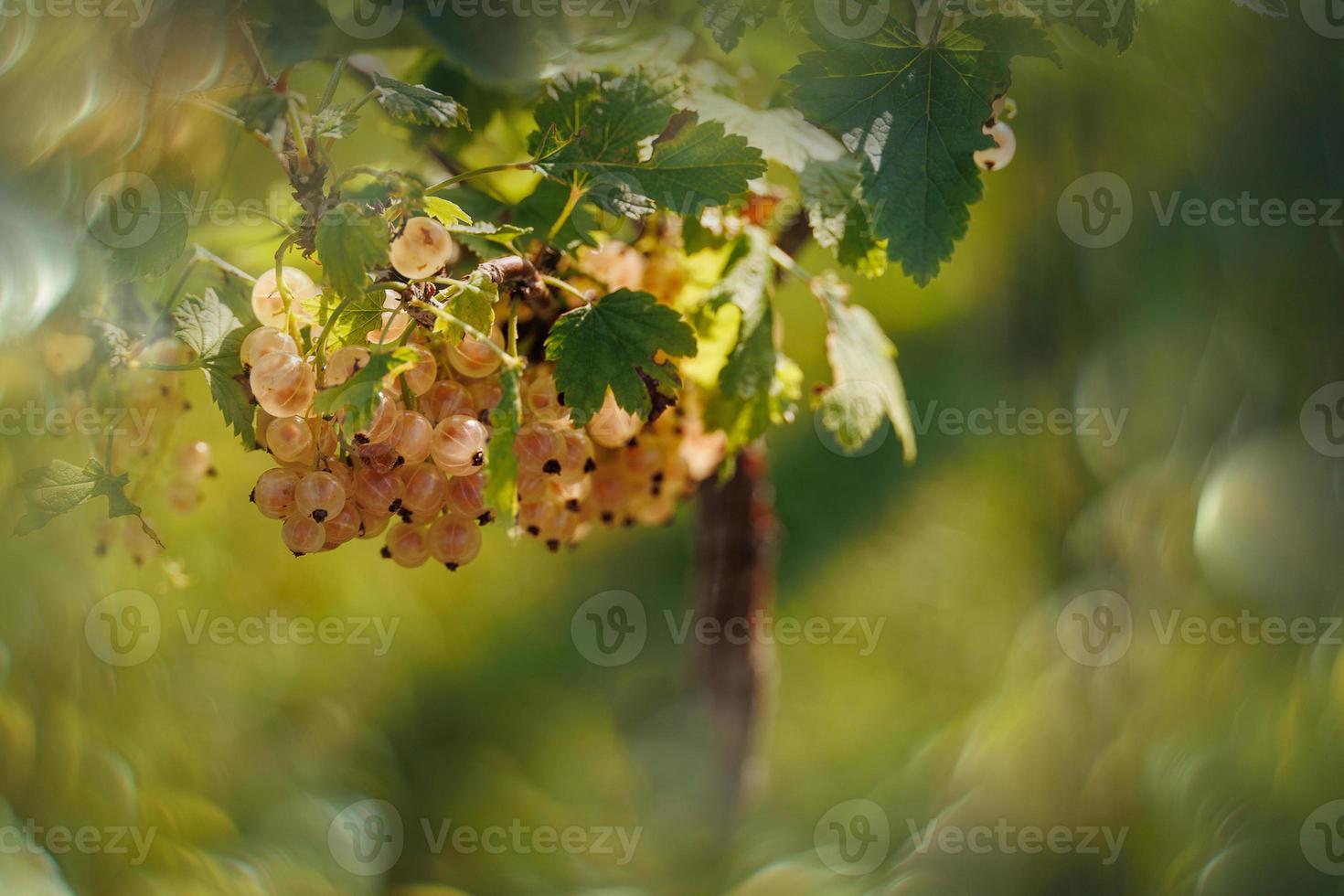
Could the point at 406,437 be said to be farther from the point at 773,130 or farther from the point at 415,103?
the point at 773,130

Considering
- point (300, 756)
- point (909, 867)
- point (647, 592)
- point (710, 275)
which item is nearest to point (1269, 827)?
point (909, 867)

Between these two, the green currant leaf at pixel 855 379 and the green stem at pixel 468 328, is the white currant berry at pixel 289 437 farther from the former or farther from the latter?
the green currant leaf at pixel 855 379

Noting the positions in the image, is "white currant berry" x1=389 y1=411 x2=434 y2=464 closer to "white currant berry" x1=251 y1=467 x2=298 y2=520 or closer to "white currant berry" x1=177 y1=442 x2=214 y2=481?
"white currant berry" x1=251 y1=467 x2=298 y2=520

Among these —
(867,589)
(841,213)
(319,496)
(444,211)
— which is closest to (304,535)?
(319,496)

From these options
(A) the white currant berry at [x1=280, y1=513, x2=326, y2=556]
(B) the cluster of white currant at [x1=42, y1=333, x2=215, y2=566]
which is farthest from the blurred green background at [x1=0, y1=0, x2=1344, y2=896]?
(A) the white currant berry at [x1=280, y1=513, x2=326, y2=556]

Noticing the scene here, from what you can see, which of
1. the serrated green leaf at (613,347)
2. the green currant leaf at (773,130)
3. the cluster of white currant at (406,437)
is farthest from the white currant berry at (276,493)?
the green currant leaf at (773,130)

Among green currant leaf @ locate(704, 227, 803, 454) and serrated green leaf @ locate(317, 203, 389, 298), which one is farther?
green currant leaf @ locate(704, 227, 803, 454)
